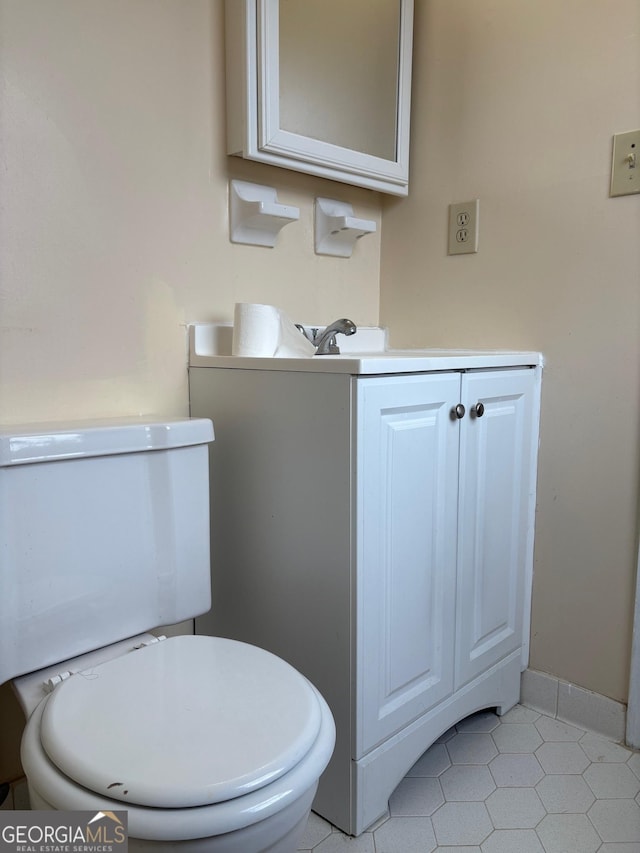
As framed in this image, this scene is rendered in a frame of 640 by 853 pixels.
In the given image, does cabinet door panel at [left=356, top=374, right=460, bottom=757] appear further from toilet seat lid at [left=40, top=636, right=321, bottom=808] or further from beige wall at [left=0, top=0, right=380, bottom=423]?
beige wall at [left=0, top=0, right=380, bottom=423]

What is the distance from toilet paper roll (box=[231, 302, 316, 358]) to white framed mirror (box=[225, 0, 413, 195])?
31 centimetres

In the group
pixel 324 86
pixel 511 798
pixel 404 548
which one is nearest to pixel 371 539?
pixel 404 548

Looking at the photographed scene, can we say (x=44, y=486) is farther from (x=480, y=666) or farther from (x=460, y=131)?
(x=460, y=131)

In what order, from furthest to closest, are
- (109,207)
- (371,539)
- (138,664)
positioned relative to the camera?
(109,207), (371,539), (138,664)

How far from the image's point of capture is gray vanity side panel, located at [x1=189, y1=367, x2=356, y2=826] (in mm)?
1024

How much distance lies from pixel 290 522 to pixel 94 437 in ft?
1.19

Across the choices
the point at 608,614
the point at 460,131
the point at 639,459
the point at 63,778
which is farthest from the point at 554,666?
the point at 460,131

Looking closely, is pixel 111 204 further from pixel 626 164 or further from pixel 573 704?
pixel 573 704

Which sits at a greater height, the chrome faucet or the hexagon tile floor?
the chrome faucet

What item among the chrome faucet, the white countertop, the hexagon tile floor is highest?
the chrome faucet

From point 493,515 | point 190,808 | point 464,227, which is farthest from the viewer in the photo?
point 464,227

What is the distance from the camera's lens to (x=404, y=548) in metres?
1.09

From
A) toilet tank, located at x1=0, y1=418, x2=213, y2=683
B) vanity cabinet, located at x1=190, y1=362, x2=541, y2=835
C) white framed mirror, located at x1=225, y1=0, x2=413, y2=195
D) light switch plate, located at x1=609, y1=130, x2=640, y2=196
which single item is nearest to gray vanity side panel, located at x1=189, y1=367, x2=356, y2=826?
vanity cabinet, located at x1=190, y1=362, x2=541, y2=835

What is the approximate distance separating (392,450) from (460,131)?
34.1 inches
